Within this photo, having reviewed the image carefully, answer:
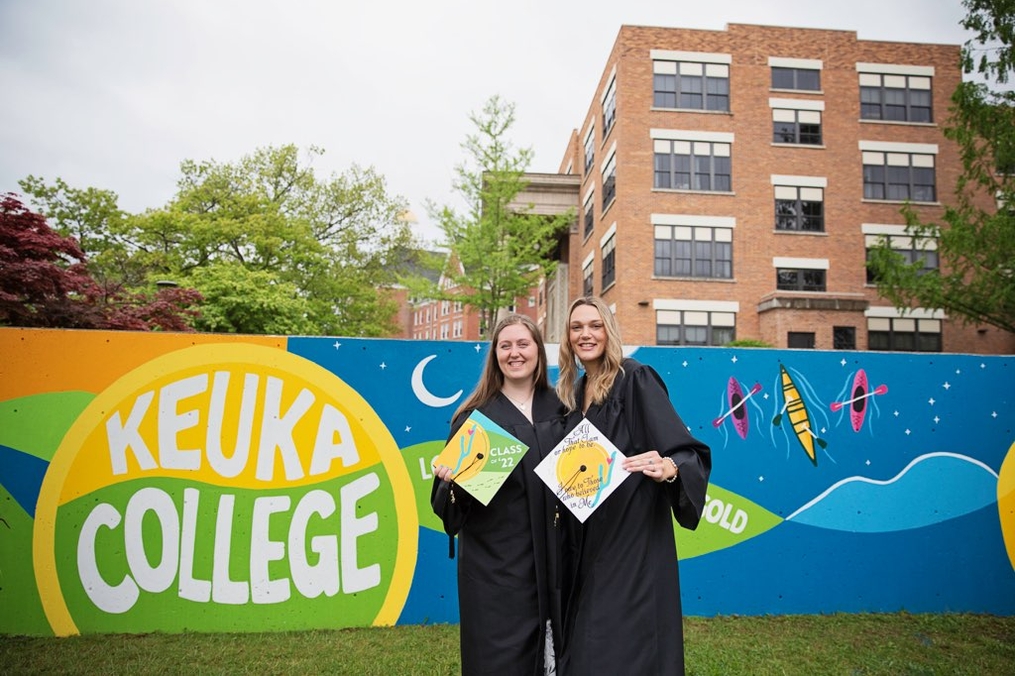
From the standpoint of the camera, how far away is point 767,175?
2464cm

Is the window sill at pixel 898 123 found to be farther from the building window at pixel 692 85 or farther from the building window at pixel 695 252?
the building window at pixel 695 252

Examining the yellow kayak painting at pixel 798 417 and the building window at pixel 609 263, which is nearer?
the yellow kayak painting at pixel 798 417

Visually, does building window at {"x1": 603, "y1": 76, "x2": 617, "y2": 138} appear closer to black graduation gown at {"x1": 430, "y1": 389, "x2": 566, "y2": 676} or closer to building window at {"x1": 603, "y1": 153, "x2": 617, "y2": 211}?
building window at {"x1": 603, "y1": 153, "x2": 617, "y2": 211}

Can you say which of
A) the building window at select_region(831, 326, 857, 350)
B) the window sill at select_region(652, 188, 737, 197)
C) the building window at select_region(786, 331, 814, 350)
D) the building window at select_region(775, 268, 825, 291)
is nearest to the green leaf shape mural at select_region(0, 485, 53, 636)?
the building window at select_region(786, 331, 814, 350)

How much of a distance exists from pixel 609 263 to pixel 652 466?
24.8m

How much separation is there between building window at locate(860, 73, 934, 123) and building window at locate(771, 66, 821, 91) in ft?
6.35

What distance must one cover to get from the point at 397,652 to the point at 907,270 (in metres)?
20.8

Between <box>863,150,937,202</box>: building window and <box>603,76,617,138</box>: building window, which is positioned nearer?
<box>863,150,937,202</box>: building window

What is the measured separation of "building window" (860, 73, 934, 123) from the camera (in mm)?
25406

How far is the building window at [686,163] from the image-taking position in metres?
24.8

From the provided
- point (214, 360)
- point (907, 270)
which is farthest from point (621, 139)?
point (214, 360)

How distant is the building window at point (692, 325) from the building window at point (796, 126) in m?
7.89

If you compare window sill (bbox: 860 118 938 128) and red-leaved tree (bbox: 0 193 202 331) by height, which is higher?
window sill (bbox: 860 118 938 128)

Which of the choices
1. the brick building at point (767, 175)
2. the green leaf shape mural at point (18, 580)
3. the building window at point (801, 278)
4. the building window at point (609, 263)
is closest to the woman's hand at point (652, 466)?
the green leaf shape mural at point (18, 580)
